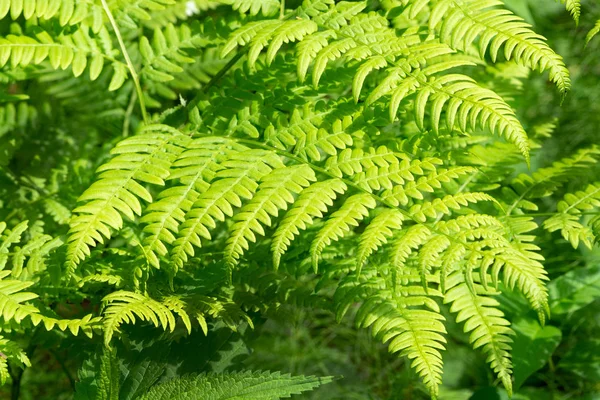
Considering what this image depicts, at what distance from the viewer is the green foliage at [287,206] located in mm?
1512

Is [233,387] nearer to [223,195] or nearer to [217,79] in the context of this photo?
[223,195]

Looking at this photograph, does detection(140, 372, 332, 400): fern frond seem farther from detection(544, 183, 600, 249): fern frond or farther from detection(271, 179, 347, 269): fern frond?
detection(544, 183, 600, 249): fern frond

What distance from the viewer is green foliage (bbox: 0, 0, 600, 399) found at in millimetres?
1512

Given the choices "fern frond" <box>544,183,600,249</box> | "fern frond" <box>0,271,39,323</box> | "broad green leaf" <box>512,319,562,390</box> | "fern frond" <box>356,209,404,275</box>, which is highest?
"fern frond" <box>356,209,404,275</box>

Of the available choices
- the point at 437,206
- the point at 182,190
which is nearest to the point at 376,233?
the point at 437,206

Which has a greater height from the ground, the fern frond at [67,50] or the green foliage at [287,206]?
the fern frond at [67,50]

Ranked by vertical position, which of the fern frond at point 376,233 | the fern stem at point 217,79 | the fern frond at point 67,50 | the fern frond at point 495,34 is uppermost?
the fern frond at point 495,34

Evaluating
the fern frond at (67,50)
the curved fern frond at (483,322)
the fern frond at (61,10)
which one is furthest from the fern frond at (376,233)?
the fern frond at (61,10)

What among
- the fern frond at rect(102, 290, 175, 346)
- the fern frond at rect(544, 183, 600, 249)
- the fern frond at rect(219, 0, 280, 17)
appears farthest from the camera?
the fern frond at rect(219, 0, 280, 17)

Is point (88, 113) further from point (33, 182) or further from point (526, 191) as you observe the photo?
point (526, 191)

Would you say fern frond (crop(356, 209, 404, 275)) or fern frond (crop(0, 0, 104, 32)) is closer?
fern frond (crop(356, 209, 404, 275))

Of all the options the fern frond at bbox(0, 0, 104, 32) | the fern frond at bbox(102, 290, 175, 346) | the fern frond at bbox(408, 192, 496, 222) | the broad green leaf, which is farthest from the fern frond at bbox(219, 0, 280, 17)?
the broad green leaf

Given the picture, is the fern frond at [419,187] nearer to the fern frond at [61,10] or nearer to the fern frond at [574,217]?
the fern frond at [574,217]

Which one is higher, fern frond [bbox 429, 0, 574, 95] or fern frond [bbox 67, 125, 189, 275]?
fern frond [bbox 429, 0, 574, 95]
